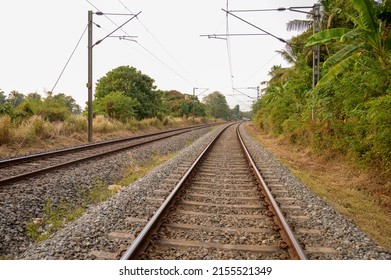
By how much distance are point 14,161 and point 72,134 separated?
894 cm

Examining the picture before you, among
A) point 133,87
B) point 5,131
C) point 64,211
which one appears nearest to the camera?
point 64,211

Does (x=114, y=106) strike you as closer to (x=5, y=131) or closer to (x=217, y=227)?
(x=5, y=131)

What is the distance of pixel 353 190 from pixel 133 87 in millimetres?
28472

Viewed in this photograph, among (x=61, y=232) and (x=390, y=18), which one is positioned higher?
(x=390, y=18)

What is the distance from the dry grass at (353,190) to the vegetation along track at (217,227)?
1.63 meters

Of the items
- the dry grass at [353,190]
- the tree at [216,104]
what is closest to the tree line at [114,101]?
the dry grass at [353,190]

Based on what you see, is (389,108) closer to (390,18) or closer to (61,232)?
(390,18)

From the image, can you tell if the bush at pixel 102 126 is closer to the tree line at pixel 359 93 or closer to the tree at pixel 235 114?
the tree line at pixel 359 93

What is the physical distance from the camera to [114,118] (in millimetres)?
26906

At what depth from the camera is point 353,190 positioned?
7609mm

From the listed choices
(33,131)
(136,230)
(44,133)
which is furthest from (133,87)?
(136,230)

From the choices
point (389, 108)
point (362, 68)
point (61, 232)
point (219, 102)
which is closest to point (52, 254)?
point (61, 232)

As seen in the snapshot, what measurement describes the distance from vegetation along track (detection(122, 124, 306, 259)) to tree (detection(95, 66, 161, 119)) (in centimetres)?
2576

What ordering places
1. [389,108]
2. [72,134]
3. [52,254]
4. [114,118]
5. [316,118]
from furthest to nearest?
1. [114,118]
2. [72,134]
3. [316,118]
4. [389,108]
5. [52,254]
